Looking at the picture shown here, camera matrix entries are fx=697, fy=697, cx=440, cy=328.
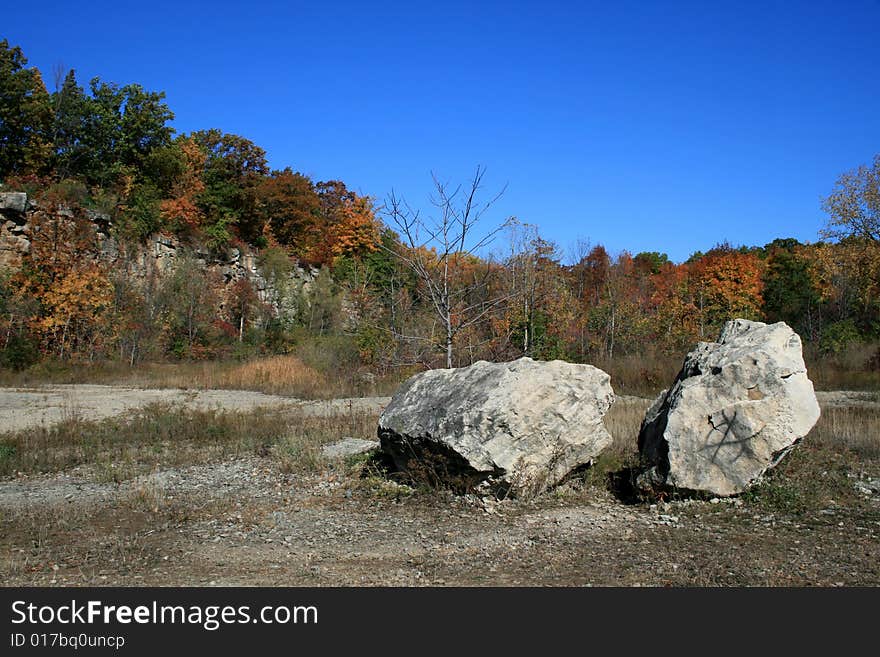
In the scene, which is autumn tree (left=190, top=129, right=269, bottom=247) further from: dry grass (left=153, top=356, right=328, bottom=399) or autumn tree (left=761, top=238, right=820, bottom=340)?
autumn tree (left=761, top=238, right=820, bottom=340)

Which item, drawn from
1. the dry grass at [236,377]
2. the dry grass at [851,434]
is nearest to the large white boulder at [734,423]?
the dry grass at [851,434]

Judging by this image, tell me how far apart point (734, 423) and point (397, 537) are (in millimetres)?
3769

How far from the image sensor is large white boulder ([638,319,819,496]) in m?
7.37

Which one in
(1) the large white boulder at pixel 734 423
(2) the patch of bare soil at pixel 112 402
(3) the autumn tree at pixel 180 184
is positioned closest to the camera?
(1) the large white boulder at pixel 734 423

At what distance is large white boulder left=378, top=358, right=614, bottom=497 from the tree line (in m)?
7.08

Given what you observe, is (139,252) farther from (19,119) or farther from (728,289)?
(728,289)

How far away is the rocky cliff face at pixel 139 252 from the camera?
1017 inches

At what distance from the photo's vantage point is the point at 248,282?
113 feet

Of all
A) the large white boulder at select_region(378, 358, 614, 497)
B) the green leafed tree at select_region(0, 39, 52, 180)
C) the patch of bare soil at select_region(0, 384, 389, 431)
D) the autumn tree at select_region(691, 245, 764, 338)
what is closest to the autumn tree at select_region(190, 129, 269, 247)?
the green leafed tree at select_region(0, 39, 52, 180)

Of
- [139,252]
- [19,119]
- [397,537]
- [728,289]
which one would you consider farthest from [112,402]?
[728,289]

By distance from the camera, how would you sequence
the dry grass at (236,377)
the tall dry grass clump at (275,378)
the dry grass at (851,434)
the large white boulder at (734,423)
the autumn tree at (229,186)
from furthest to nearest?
1. the autumn tree at (229,186)
2. the tall dry grass clump at (275,378)
3. the dry grass at (236,377)
4. the dry grass at (851,434)
5. the large white boulder at (734,423)

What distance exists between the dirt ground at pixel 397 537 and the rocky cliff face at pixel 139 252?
66.9 feet

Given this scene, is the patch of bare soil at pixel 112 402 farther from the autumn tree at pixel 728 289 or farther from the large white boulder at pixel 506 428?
the autumn tree at pixel 728 289

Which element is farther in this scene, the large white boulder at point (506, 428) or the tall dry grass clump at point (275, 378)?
the tall dry grass clump at point (275, 378)
